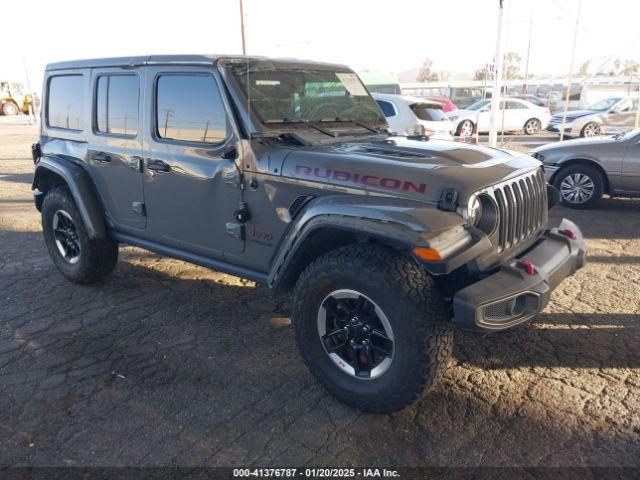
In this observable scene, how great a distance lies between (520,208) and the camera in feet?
10.3

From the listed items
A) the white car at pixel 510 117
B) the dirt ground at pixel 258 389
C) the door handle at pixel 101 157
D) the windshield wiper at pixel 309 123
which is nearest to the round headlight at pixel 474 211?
the dirt ground at pixel 258 389

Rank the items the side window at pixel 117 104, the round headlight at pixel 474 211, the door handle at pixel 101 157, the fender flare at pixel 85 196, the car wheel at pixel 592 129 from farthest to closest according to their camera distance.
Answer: the car wheel at pixel 592 129, the fender flare at pixel 85 196, the door handle at pixel 101 157, the side window at pixel 117 104, the round headlight at pixel 474 211

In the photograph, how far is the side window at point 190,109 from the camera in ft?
11.4

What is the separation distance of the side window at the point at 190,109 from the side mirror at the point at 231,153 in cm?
11

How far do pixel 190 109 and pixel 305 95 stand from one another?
84 centimetres

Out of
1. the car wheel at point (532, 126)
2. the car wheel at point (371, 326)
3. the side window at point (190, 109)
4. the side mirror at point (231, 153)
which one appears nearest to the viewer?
the car wheel at point (371, 326)

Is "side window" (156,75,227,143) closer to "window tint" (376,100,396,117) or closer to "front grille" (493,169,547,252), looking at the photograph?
"front grille" (493,169,547,252)

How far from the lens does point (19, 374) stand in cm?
341

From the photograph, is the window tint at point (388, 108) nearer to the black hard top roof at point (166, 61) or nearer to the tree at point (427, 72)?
the black hard top roof at point (166, 61)

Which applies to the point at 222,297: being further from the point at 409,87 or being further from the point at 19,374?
the point at 409,87

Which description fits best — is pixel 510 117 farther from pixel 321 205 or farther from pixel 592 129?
pixel 321 205

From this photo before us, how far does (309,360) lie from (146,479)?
3.48ft

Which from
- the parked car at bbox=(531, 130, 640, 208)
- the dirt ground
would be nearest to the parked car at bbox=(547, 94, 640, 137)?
the parked car at bbox=(531, 130, 640, 208)

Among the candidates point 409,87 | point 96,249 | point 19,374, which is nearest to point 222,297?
point 96,249
